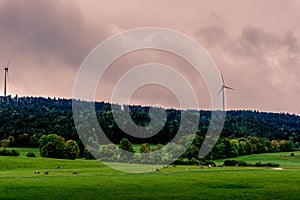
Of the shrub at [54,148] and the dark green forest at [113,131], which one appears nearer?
the shrub at [54,148]

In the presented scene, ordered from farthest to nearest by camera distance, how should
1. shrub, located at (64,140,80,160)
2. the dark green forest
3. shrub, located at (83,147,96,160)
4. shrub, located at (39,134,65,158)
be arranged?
the dark green forest, shrub, located at (39,134,65,158), shrub, located at (64,140,80,160), shrub, located at (83,147,96,160)

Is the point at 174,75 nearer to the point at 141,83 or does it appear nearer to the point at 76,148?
the point at 141,83

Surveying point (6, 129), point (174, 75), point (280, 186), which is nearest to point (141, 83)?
point (174, 75)

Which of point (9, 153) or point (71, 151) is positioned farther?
point (71, 151)

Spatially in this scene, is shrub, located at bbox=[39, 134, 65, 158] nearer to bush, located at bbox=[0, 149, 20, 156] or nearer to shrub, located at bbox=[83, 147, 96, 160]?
shrub, located at bbox=[83, 147, 96, 160]

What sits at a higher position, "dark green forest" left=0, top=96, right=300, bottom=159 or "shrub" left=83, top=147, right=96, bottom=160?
"dark green forest" left=0, top=96, right=300, bottom=159

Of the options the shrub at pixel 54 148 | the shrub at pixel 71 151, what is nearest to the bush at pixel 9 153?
the shrub at pixel 54 148

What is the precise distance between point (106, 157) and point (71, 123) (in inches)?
2036

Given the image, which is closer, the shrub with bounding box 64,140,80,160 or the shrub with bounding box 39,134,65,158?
the shrub with bounding box 64,140,80,160

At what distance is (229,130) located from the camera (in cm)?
17775

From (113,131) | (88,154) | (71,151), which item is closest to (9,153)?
(71,151)

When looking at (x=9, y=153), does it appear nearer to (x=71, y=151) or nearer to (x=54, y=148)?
(x=54, y=148)

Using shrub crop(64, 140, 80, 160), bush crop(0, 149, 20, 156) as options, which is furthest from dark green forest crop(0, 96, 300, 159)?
bush crop(0, 149, 20, 156)

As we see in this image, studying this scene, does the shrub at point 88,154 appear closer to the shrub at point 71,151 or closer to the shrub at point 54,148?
the shrub at point 71,151
